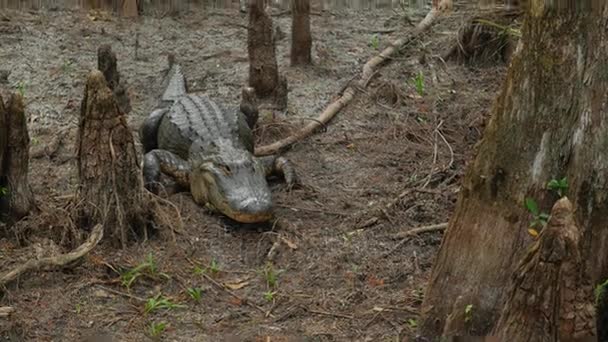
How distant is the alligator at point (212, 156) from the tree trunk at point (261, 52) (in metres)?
0.39

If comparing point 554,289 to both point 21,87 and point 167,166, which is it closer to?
point 167,166

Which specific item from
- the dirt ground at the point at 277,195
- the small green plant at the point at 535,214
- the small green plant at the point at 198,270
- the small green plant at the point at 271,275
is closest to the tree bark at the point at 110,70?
the dirt ground at the point at 277,195

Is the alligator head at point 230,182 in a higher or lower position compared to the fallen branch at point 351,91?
lower

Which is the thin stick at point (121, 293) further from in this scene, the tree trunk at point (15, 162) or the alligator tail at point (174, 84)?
the alligator tail at point (174, 84)

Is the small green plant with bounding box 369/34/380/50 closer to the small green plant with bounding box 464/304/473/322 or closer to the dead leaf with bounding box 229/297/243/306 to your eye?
the dead leaf with bounding box 229/297/243/306

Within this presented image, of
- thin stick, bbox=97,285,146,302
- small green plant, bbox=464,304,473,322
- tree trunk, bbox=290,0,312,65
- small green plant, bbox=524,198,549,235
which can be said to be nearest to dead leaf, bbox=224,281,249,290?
thin stick, bbox=97,285,146,302

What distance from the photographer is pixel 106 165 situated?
19.4 feet

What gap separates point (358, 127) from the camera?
8.40m

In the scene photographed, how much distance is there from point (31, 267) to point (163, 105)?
306 centimetres

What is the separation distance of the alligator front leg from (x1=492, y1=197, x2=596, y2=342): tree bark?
4003mm

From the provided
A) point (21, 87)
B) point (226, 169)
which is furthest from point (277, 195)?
point (21, 87)

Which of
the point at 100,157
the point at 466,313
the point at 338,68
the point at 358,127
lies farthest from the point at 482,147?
the point at 338,68

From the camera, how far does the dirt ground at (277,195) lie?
5488 mm

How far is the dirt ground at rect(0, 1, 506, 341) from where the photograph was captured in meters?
5.49
